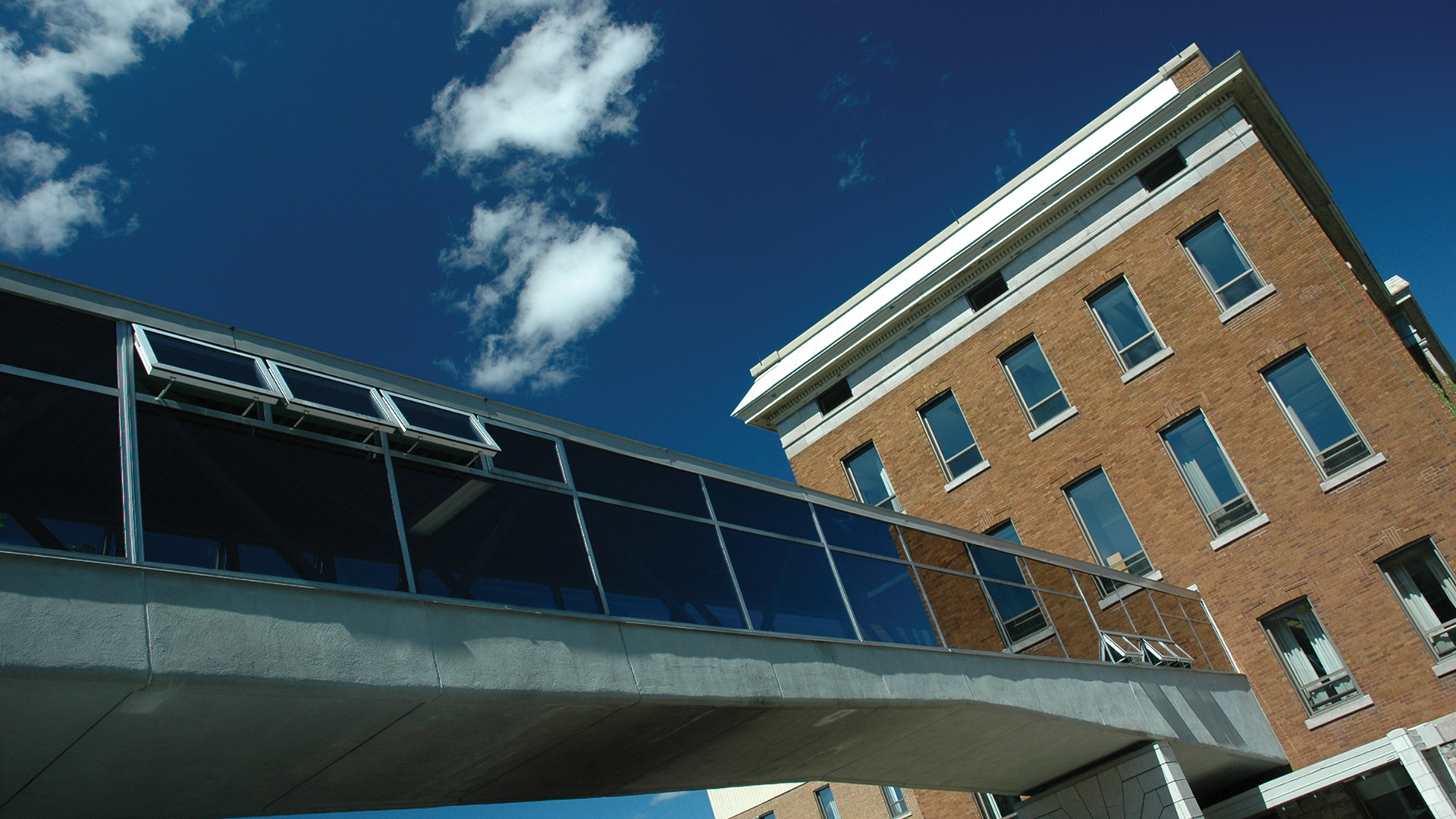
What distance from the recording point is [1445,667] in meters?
16.7

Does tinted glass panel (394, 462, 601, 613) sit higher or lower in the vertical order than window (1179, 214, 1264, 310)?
lower

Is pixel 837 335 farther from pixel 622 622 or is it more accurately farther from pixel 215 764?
pixel 215 764

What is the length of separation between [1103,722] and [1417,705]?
732cm

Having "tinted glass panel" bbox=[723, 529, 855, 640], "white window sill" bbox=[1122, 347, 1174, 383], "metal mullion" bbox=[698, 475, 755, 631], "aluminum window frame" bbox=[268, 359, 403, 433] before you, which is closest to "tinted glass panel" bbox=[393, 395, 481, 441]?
"aluminum window frame" bbox=[268, 359, 403, 433]

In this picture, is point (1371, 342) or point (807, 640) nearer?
point (807, 640)

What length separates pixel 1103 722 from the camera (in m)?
13.6

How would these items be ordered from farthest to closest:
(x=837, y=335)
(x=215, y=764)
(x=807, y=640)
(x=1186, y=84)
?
1. (x=837, y=335)
2. (x=1186, y=84)
3. (x=807, y=640)
4. (x=215, y=764)

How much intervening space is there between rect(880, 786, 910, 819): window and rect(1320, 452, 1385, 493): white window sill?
1454 centimetres

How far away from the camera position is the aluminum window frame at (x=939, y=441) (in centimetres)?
2350

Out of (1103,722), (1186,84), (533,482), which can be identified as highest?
(1186,84)

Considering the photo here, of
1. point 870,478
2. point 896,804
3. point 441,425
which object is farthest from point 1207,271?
point 441,425

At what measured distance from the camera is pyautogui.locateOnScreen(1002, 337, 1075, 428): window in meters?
22.6

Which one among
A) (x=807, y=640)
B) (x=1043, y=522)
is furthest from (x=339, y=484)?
(x=1043, y=522)

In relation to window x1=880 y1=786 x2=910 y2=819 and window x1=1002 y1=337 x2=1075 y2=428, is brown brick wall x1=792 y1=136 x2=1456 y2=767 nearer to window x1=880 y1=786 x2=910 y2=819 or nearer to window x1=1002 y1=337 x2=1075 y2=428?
window x1=1002 y1=337 x2=1075 y2=428
